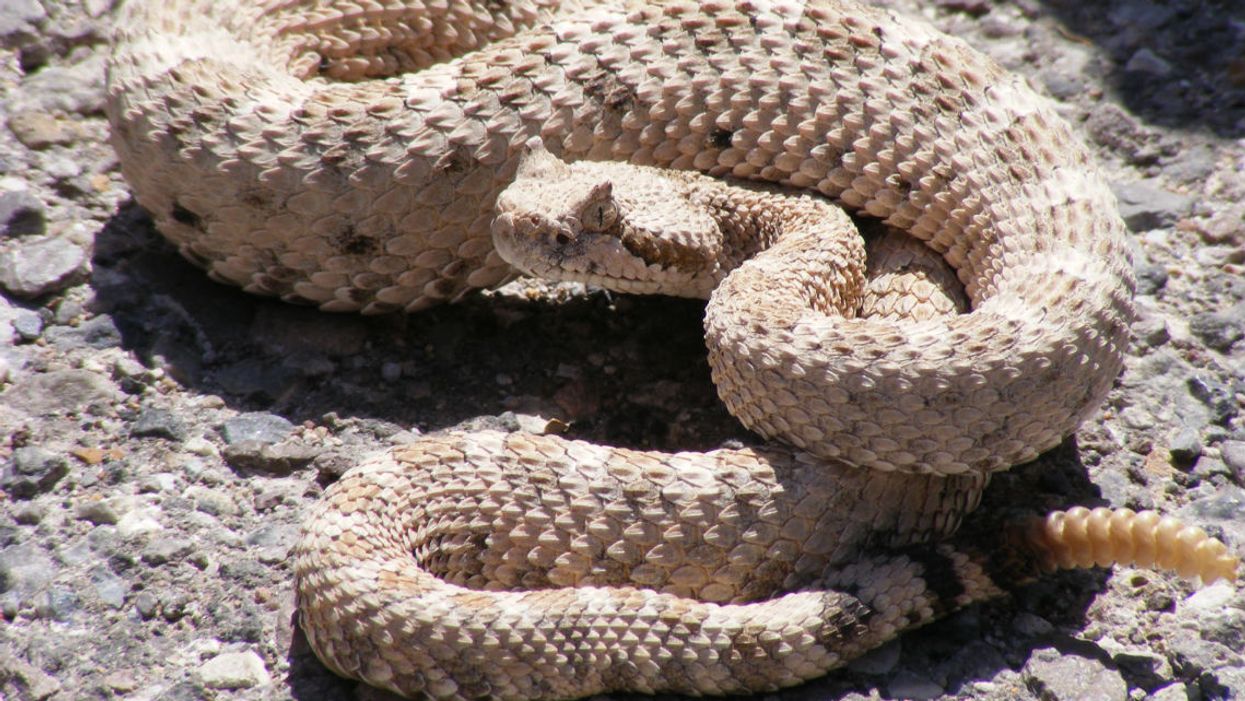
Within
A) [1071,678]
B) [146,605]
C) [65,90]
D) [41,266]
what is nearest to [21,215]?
[41,266]

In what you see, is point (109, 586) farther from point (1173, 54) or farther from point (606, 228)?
point (1173, 54)

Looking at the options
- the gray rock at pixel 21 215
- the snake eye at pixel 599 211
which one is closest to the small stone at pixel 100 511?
the gray rock at pixel 21 215

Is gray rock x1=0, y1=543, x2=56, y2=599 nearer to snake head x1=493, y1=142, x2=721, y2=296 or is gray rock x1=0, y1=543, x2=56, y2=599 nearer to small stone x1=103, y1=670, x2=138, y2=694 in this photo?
small stone x1=103, y1=670, x2=138, y2=694

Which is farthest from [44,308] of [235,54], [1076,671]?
[1076,671]

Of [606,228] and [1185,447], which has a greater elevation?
[606,228]

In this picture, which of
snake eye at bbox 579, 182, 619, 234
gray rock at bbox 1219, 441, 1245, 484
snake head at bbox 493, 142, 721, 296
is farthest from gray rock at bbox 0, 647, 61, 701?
gray rock at bbox 1219, 441, 1245, 484
